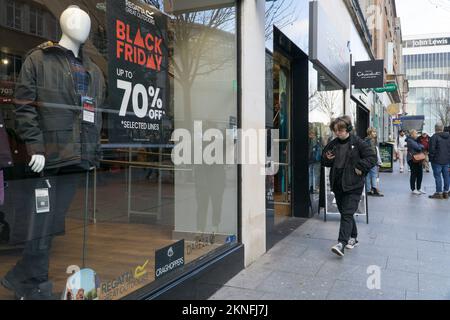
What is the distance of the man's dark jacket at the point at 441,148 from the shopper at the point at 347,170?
6277mm

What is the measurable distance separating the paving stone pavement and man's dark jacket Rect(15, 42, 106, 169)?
1923 millimetres

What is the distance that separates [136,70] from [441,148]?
9476 mm

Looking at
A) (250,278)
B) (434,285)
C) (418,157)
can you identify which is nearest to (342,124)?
(434,285)

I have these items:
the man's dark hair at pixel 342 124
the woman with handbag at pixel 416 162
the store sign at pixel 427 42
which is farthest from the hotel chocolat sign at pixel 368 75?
the store sign at pixel 427 42

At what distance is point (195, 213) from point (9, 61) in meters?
2.50

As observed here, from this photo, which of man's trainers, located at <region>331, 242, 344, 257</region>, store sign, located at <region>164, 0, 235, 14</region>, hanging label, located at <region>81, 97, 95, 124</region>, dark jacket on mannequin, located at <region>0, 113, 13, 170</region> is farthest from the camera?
man's trainers, located at <region>331, 242, 344, 257</region>

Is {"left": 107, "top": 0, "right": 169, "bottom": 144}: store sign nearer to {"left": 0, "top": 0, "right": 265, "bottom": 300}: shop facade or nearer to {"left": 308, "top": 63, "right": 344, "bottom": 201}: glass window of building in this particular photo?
{"left": 0, "top": 0, "right": 265, "bottom": 300}: shop facade

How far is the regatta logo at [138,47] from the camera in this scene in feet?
10.8

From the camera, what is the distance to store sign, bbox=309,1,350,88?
788 centimetres

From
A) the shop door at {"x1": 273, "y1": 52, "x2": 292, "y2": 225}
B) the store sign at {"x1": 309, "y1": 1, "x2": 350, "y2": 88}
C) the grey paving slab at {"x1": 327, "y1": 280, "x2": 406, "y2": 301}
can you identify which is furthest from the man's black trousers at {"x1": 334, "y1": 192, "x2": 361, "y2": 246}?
the store sign at {"x1": 309, "y1": 1, "x2": 350, "y2": 88}

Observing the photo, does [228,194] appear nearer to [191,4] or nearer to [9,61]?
[191,4]

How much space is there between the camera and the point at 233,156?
487cm

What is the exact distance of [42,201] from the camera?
283 centimetres
